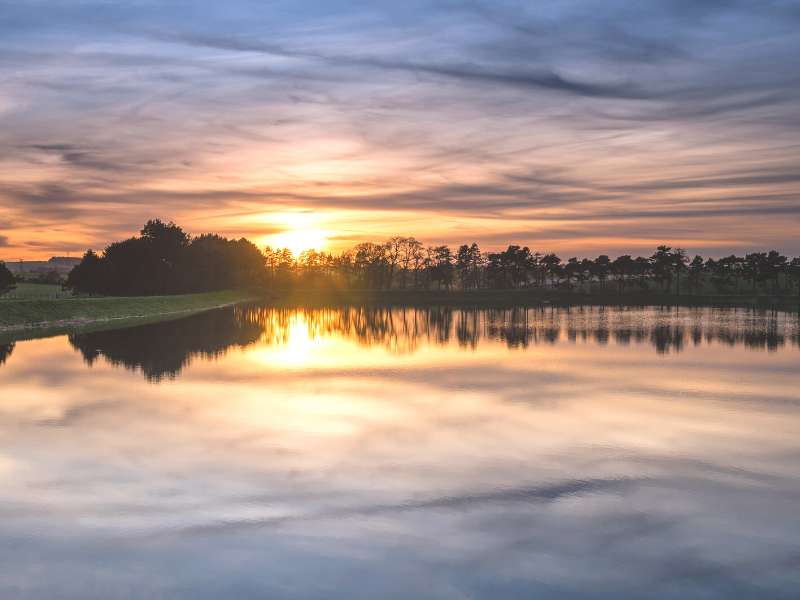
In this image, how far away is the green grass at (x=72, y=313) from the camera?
5528 centimetres

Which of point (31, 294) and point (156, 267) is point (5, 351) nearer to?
point (156, 267)

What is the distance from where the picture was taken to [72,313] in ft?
211

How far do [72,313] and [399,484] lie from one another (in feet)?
192

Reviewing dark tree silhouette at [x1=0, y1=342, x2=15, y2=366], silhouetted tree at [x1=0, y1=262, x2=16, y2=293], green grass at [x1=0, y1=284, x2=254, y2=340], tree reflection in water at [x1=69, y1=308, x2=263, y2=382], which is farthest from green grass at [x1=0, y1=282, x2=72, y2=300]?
dark tree silhouette at [x1=0, y1=342, x2=15, y2=366]

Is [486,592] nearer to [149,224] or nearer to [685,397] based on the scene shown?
[685,397]

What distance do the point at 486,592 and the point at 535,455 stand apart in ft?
23.6

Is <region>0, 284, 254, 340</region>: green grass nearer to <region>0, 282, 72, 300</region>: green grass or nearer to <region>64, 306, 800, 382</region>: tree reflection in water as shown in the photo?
<region>64, 306, 800, 382</region>: tree reflection in water

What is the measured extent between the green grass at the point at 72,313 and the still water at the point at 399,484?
93.2ft

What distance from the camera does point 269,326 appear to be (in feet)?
208

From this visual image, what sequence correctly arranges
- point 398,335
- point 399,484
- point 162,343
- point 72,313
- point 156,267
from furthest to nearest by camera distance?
point 156,267 < point 72,313 < point 398,335 < point 162,343 < point 399,484

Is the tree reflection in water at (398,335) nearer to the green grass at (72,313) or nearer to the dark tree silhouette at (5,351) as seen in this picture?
the dark tree silhouette at (5,351)

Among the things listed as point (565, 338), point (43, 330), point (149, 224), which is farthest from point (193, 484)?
point (149, 224)

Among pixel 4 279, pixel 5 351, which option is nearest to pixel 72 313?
pixel 5 351

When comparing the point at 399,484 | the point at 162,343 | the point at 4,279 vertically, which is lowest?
the point at 399,484
